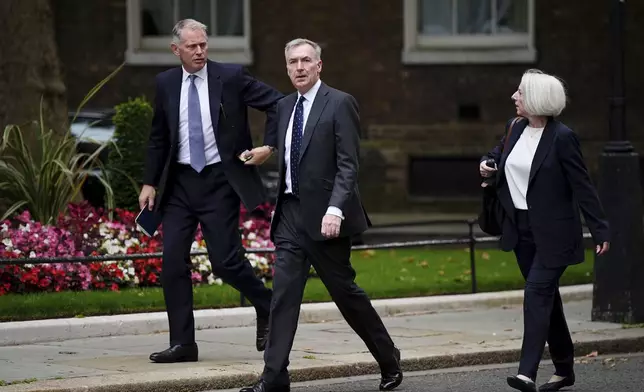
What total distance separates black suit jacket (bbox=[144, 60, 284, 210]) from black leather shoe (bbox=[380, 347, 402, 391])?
4.27ft

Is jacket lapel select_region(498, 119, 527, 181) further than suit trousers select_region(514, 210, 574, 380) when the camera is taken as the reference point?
Yes

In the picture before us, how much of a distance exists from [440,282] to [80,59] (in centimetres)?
992

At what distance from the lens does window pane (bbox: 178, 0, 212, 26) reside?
74.4 feet

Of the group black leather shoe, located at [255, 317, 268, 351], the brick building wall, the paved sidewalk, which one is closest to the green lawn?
the paved sidewalk

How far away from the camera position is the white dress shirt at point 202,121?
9258mm

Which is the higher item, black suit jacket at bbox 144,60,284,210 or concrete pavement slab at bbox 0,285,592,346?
black suit jacket at bbox 144,60,284,210

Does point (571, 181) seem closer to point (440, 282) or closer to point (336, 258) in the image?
point (336, 258)

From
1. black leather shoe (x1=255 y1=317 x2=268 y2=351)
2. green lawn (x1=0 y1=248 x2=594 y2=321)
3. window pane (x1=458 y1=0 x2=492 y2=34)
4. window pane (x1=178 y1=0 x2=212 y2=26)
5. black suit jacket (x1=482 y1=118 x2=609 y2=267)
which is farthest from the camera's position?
window pane (x1=178 y1=0 x2=212 y2=26)

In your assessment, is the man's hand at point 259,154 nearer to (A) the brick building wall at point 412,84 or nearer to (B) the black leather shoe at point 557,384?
(B) the black leather shoe at point 557,384

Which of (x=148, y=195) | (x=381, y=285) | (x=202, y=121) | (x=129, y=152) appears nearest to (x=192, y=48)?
(x=202, y=121)

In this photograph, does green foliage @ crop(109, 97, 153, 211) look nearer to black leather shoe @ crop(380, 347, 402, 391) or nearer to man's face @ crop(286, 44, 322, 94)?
black leather shoe @ crop(380, 347, 402, 391)

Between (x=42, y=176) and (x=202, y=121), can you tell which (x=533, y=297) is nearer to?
(x=202, y=121)

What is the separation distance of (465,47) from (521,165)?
13.6 m

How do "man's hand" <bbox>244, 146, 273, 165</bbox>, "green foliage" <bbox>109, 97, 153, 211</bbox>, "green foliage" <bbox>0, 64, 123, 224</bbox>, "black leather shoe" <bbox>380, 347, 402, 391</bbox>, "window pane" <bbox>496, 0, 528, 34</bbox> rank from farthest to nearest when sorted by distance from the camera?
"window pane" <bbox>496, 0, 528, 34</bbox> < "green foliage" <bbox>109, 97, 153, 211</bbox> < "green foliage" <bbox>0, 64, 123, 224</bbox> < "man's hand" <bbox>244, 146, 273, 165</bbox> < "black leather shoe" <bbox>380, 347, 402, 391</bbox>
